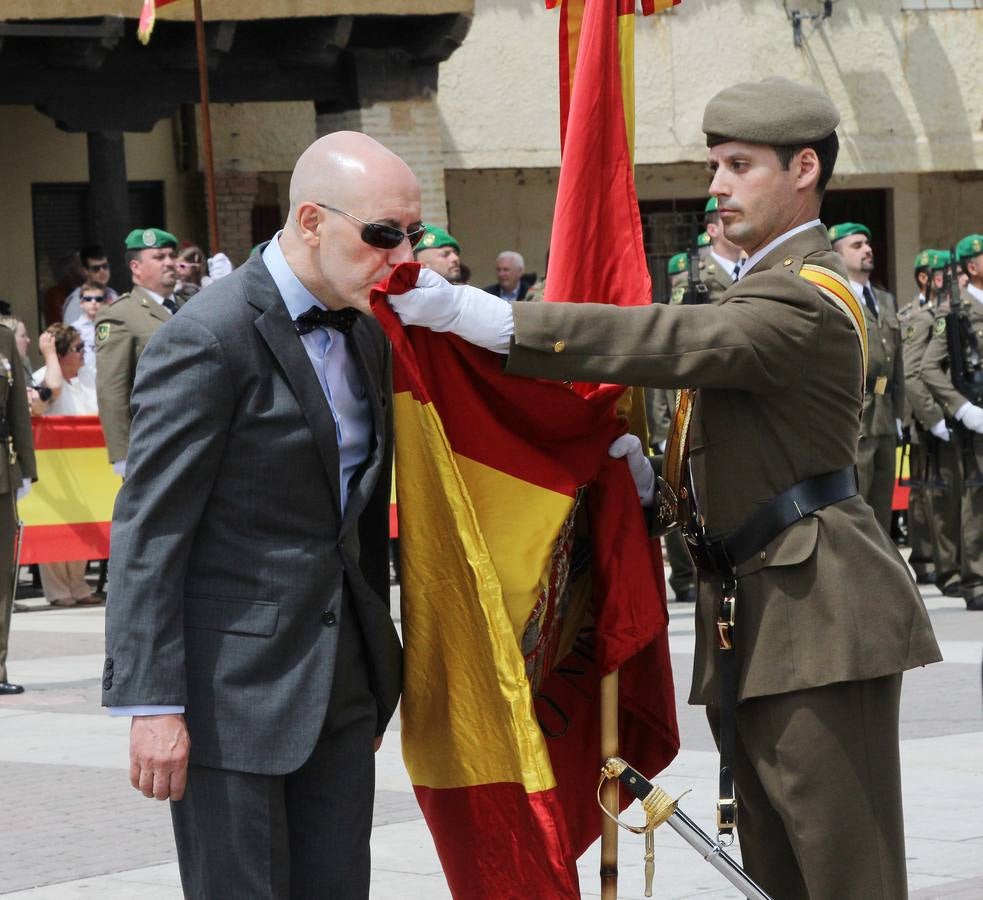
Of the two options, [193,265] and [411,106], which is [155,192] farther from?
[193,265]

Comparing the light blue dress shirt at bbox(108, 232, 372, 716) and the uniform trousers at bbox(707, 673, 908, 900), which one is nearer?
the light blue dress shirt at bbox(108, 232, 372, 716)

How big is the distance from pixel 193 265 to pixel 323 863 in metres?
10.2

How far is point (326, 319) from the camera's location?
3.79m

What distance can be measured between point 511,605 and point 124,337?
784cm

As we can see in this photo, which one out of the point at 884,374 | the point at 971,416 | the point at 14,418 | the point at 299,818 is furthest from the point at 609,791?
the point at 971,416

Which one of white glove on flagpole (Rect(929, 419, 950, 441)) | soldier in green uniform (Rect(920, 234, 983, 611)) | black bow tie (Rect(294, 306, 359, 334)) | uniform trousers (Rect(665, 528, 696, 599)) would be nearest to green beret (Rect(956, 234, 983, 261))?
soldier in green uniform (Rect(920, 234, 983, 611))

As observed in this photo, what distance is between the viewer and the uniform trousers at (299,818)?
12.0 feet

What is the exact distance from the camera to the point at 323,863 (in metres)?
3.81

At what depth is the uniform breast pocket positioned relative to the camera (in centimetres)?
369

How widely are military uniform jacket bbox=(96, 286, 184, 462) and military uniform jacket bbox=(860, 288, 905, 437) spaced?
428 centimetres

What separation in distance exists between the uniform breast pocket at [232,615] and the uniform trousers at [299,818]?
7.0 inches

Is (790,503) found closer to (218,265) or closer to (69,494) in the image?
(218,265)

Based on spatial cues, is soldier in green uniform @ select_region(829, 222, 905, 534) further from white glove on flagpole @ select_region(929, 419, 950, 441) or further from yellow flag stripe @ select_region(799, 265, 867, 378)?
yellow flag stripe @ select_region(799, 265, 867, 378)

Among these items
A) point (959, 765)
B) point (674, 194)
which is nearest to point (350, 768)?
point (959, 765)
